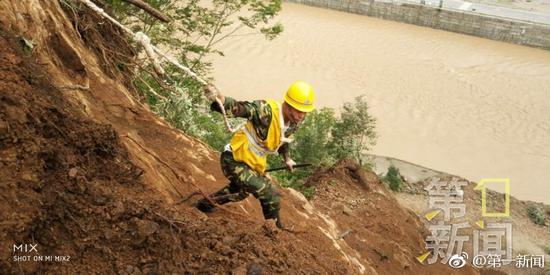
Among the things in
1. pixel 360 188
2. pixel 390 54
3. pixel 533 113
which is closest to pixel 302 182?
pixel 360 188

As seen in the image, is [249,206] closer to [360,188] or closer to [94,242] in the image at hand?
[94,242]

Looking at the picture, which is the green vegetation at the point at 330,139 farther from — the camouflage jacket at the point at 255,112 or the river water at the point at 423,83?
the camouflage jacket at the point at 255,112

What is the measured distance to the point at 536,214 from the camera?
436 inches

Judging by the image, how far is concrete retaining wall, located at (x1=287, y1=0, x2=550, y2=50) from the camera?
67.5 feet

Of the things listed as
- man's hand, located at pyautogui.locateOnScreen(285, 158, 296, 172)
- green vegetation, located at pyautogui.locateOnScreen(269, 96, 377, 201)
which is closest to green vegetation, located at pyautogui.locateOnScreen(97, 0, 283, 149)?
green vegetation, located at pyautogui.locateOnScreen(269, 96, 377, 201)

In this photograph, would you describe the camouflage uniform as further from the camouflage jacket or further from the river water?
the river water

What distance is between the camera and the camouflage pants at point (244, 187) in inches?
173

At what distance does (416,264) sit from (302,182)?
2.99 meters

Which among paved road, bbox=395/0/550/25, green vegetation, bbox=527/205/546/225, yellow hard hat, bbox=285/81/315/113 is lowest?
green vegetation, bbox=527/205/546/225

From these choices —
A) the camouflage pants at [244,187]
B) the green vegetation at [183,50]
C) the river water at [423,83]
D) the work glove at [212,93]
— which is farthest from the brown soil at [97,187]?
the river water at [423,83]

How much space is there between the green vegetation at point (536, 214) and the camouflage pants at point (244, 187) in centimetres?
856

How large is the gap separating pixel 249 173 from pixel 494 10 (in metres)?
21.1

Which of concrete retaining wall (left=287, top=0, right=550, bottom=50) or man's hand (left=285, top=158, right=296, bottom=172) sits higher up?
man's hand (left=285, top=158, right=296, bottom=172)

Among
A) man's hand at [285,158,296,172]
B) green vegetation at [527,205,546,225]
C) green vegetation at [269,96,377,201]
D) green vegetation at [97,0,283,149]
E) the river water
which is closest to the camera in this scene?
man's hand at [285,158,296,172]
